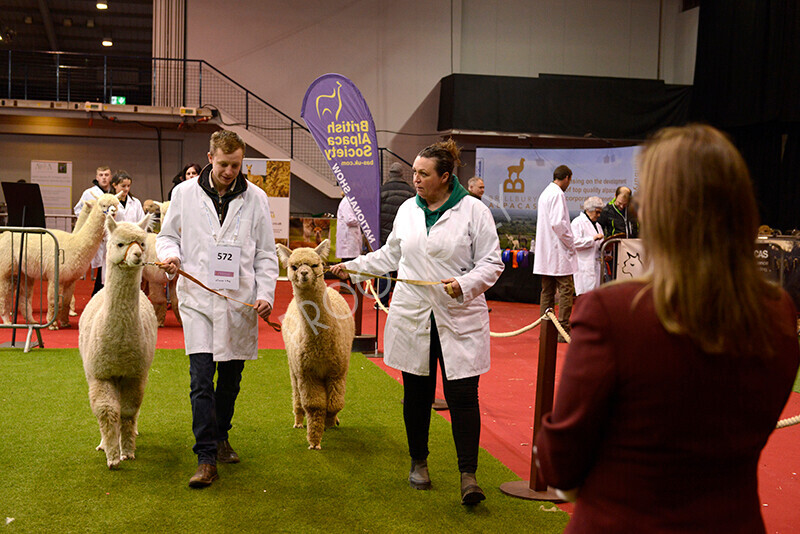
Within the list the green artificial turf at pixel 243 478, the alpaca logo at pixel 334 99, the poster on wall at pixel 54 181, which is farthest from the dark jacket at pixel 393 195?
the poster on wall at pixel 54 181

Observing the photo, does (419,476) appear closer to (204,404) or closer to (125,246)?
(204,404)

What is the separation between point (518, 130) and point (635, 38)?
5719 mm

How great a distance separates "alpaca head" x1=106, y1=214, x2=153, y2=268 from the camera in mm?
3848

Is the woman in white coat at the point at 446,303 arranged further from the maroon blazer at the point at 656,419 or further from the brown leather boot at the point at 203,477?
the maroon blazer at the point at 656,419

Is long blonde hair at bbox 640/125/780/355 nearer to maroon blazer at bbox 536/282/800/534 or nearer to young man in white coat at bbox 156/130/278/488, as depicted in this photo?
maroon blazer at bbox 536/282/800/534

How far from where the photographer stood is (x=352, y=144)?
658cm

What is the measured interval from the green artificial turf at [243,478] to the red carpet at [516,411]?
348 millimetres

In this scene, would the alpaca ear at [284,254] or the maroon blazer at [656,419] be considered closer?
the maroon blazer at [656,419]

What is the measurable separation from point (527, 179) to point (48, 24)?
13671 mm

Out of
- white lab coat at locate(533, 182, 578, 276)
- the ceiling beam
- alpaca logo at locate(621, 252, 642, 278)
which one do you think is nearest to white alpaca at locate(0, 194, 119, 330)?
white lab coat at locate(533, 182, 578, 276)

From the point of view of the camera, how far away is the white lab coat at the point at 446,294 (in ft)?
11.5

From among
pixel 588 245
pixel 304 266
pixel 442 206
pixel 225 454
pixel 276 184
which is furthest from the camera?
pixel 276 184

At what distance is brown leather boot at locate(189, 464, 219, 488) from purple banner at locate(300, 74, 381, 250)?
3122 mm

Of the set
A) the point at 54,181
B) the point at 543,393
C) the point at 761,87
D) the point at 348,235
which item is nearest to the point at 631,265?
the point at 348,235
